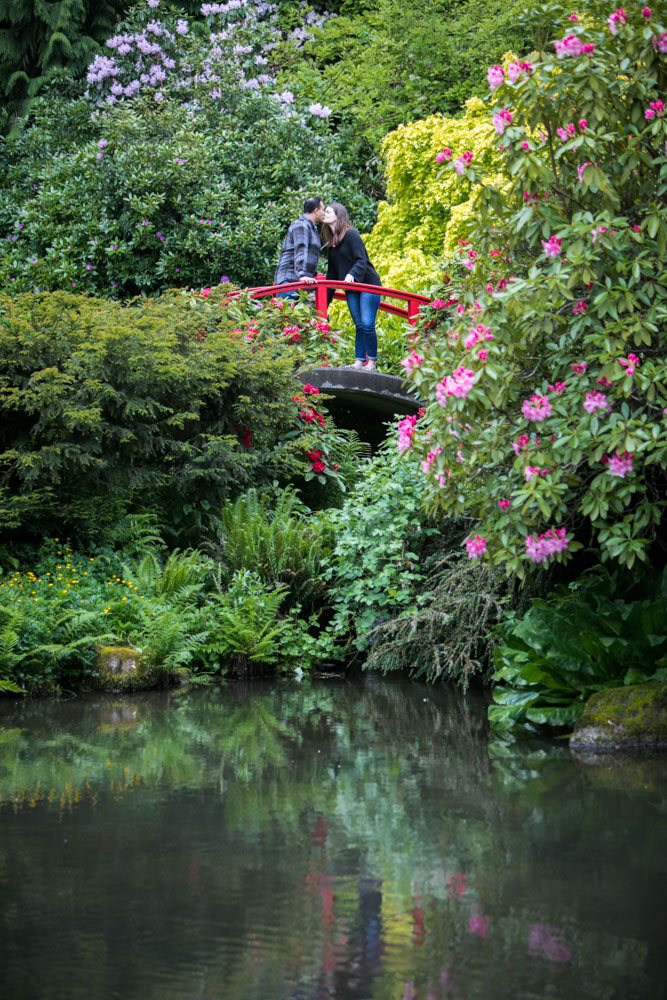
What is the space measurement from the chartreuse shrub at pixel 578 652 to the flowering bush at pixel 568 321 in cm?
71

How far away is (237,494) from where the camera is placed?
1126cm

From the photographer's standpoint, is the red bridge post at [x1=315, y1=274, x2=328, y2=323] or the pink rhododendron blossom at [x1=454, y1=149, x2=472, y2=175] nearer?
the pink rhododendron blossom at [x1=454, y1=149, x2=472, y2=175]

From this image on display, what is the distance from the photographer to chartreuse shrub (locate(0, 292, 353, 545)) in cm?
957

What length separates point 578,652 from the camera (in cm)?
687

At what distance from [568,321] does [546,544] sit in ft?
4.04

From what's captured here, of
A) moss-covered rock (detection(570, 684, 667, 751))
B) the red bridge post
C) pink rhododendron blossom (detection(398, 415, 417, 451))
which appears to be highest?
the red bridge post

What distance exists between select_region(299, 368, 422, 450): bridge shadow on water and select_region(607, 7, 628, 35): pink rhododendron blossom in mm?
5861

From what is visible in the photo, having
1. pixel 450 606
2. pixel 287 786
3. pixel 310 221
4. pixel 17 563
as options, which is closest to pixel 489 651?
pixel 450 606

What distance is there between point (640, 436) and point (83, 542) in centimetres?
613

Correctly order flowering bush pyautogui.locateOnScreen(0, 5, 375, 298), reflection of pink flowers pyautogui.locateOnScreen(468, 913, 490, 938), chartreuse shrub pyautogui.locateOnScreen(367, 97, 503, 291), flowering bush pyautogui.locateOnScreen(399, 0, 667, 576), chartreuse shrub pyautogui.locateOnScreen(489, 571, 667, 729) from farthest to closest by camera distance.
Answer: flowering bush pyautogui.locateOnScreen(0, 5, 375, 298) → chartreuse shrub pyautogui.locateOnScreen(367, 97, 503, 291) → chartreuse shrub pyautogui.locateOnScreen(489, 571, 667, 729) → flowering bush pyautogui.locateOnScreen(399, 0, 667, 576) → reflection of pink flowers pyautogui.locateOnScreen(468, 913, 490, 938)

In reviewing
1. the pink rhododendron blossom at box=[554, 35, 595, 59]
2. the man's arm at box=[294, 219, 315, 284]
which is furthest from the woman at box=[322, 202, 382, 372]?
the pink rhododendron blossom at box=[554, 35, 595, 59]

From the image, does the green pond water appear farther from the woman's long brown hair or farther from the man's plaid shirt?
the man's plaid shirt

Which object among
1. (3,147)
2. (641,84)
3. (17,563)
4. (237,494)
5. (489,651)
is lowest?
(489,651)

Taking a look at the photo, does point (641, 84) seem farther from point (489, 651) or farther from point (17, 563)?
point (17, 563)
